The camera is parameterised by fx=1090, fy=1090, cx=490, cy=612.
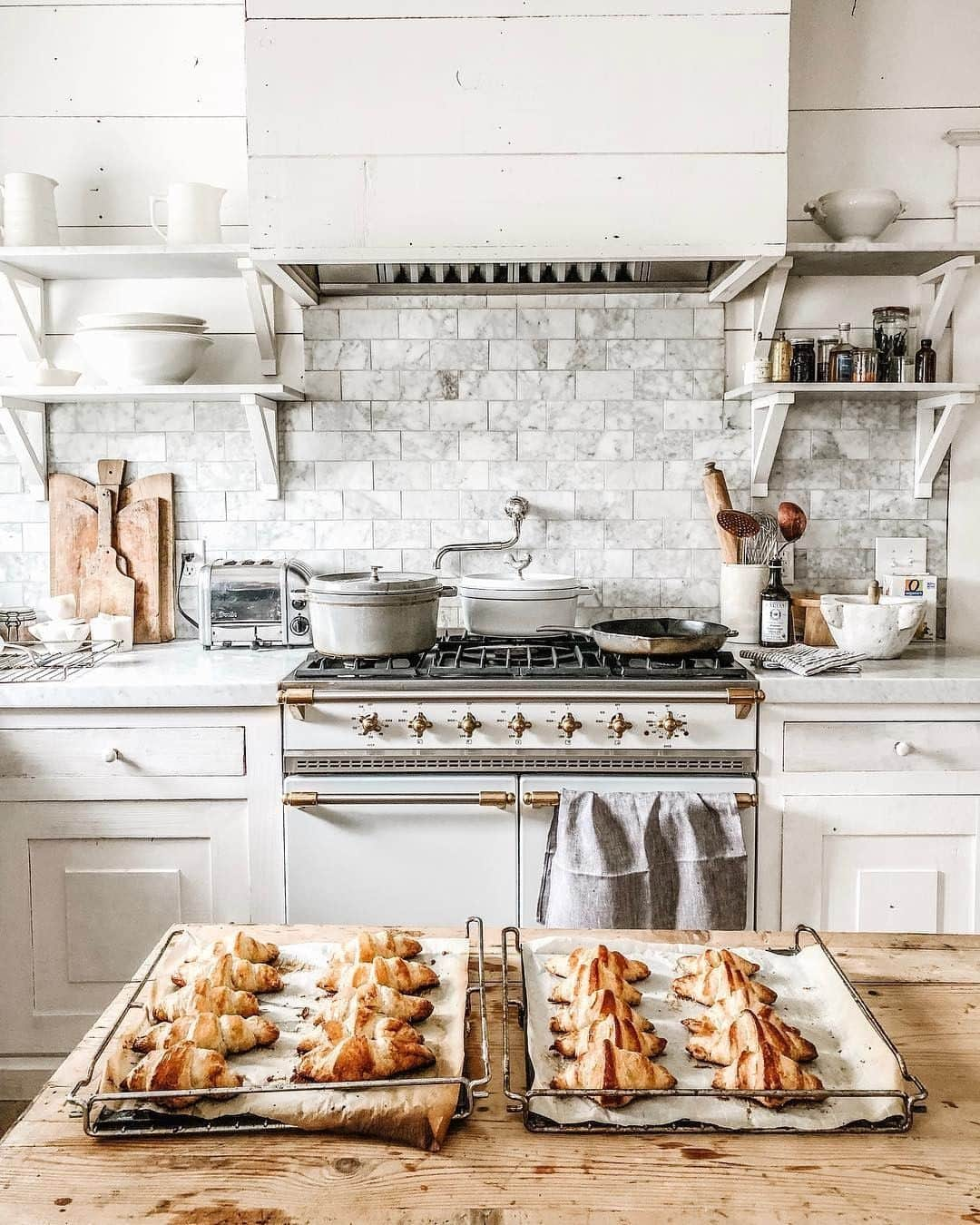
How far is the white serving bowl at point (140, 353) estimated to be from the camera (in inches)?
114

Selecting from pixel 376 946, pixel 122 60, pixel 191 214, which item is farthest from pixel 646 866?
pixel 122 60

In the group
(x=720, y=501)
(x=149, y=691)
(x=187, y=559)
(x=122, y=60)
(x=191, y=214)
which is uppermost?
(x=122, y=60)

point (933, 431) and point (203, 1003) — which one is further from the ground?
point (933, 431)

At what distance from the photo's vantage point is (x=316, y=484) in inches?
127

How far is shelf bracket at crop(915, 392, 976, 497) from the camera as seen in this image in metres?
3.00

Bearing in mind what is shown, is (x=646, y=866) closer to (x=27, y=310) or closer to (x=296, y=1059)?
(x=296, y=1059)

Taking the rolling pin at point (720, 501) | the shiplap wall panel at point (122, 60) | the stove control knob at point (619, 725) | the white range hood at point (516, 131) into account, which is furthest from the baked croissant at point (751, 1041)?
the shiplap wall panel at point (122, 60)

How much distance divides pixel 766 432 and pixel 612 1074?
2339 millimetres

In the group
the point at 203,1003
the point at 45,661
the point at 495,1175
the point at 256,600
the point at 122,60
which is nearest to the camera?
the point at 495,1175

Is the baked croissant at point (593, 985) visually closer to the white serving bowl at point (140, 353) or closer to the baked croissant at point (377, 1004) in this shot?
the baked croissant at point (377, 1004)

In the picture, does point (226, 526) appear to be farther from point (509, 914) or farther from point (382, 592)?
point (509, 914)

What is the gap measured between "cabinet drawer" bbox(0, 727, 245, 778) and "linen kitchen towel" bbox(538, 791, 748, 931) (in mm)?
794

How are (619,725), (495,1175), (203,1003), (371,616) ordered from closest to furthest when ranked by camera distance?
(495,1175) → (203,1003) → (619,725) → (371,616)

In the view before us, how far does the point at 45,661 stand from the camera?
281 cm
